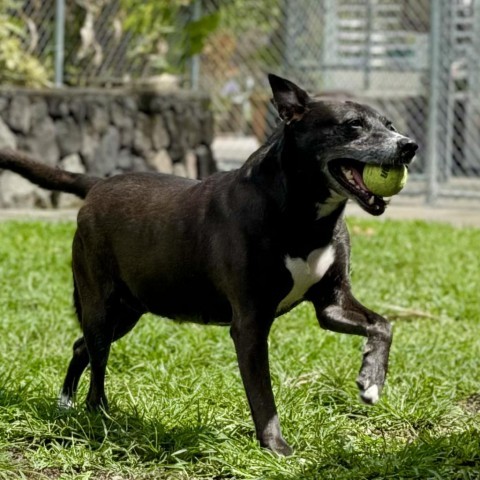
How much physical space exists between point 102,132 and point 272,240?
8084 mm

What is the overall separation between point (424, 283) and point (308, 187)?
14.0 feet

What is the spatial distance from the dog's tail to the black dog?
595mm

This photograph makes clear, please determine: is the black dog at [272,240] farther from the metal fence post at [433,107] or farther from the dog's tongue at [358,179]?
the metal fence post at [433,107]

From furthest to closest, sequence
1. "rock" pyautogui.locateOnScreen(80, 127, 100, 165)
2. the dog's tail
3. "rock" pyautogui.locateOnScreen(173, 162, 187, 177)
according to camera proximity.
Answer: "rock" pyautogui.locateOnScreen(173, 162, 187, 177) < "rock" pyautogui.locateOnScreen(80, 127, 100, 165) < the dog's tail

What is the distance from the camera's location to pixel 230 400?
4.86 meters

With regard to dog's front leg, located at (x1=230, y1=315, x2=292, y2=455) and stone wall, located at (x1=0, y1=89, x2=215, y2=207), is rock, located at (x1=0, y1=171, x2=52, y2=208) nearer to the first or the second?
stone wall, located at (x1=0, y1=89, x2=215, y2=207)

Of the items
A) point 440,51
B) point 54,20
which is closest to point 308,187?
point 54,20

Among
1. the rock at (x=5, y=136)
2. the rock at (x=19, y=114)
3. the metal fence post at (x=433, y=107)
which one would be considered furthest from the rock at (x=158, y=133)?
the metal fence post at (x=433, y=107)

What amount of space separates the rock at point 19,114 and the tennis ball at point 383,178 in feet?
25.7

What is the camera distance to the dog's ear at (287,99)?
164 inches

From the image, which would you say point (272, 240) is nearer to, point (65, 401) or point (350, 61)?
point (65, 401)

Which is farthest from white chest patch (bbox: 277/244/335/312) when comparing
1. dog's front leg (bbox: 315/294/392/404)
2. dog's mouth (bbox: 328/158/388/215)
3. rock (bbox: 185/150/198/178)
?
rock (bbox: 185/150/198/178)

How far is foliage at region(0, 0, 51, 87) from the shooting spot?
11.7m

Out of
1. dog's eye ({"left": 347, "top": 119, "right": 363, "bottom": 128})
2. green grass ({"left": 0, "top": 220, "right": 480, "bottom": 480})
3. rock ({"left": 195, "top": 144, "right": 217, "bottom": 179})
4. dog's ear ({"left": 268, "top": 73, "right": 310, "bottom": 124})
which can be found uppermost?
dog's ear ({"left": 268, "top": 73, "right": 310, "bottom": 124})
